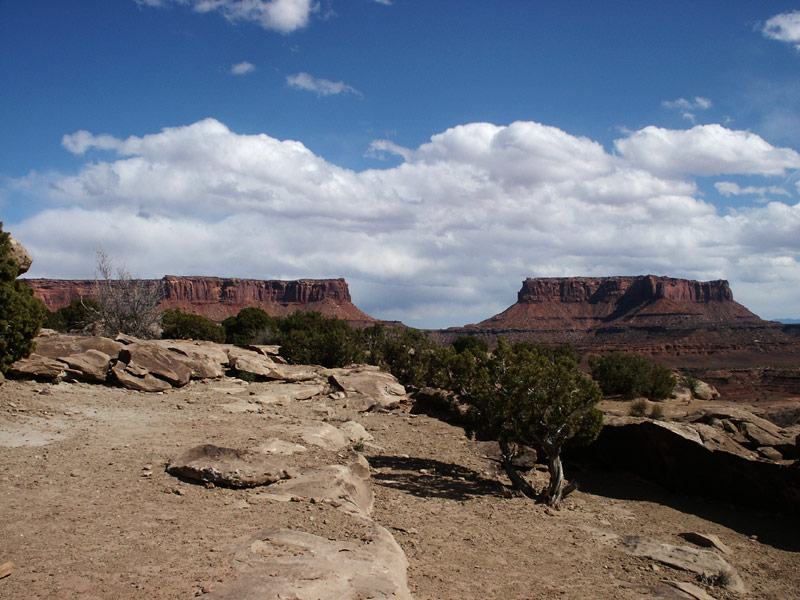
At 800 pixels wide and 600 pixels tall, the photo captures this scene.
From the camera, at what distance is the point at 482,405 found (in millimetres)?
14672

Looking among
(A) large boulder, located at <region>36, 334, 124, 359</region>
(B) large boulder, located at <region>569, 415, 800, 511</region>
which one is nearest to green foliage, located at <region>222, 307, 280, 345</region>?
(A) large boulder, located at <region>36, 334, 124, 359</region>

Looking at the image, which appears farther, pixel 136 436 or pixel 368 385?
pixel 368 385

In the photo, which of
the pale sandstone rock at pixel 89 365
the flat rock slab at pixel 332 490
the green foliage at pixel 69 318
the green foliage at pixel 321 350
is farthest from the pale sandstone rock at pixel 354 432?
the green foliage at pixel 69 318

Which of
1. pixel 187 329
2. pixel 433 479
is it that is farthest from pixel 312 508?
pixel 187 329

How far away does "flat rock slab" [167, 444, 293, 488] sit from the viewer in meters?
9.88

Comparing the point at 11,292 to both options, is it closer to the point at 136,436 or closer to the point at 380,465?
the point at 136,436

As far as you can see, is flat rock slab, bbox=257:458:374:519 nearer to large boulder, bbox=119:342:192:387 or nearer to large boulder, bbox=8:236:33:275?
large boulder, bbox=119:342:192:387

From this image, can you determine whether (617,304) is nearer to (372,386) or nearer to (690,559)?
(372,386)

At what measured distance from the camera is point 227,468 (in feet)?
32.9

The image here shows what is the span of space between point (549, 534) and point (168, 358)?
47.1ft

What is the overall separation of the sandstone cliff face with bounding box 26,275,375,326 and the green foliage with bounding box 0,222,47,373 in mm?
104499

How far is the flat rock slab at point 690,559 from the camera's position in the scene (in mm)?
9914

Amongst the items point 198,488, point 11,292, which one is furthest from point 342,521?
point 11,292

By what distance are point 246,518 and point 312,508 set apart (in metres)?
1.13
